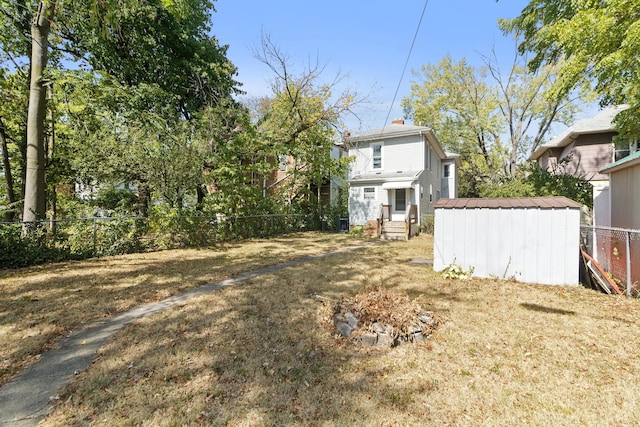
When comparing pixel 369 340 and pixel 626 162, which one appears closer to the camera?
pixel 369 340

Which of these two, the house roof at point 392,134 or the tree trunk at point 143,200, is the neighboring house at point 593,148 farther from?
the tree trunk at point 143,200

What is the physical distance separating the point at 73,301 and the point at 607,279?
32.8 feet

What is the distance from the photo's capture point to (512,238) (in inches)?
258

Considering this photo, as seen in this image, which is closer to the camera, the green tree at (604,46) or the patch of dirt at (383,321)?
the patch of dirt at (383,321)

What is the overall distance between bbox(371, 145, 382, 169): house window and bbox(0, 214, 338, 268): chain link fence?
8.85 m

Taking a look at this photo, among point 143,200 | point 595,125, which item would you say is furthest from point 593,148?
point 143,200

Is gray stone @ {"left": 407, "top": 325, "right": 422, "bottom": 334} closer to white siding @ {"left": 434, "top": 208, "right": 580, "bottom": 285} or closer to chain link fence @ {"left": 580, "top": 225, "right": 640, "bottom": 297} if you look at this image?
white siding @ {"left": 434, "top": 208, "right": 580, "bottom": 285}

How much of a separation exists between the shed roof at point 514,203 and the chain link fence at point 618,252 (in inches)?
26.0

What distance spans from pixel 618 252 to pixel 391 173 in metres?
12.2

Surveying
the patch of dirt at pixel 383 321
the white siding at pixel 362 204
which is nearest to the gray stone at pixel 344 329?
the patch of dirt at pixel 383 321

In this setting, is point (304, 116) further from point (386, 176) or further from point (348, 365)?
point (348, 365)

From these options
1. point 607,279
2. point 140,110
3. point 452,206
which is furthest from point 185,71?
point 607,279

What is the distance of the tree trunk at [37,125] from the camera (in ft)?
28.7

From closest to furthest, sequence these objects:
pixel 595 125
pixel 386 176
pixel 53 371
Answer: pixel 53 371 → pixel 595 125 → pixel 386 176
